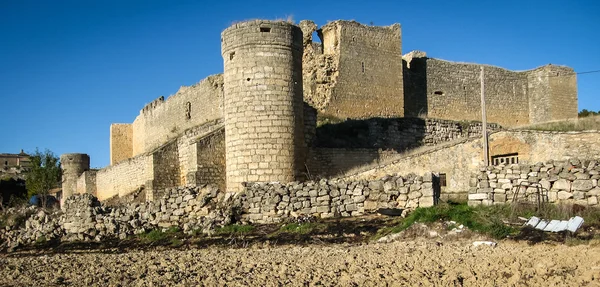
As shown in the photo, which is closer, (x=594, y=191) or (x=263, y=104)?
(x=594, y=191)

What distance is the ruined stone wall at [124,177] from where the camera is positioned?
Answer: 1014 inches

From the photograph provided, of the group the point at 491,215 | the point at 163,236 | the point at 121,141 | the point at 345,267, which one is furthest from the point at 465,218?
the point at 121,141

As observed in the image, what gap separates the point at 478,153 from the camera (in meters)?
17.1

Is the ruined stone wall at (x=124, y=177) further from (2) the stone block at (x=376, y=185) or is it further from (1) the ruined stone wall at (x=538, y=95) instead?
(1) the ruined stone wall at (x=538, y=95)

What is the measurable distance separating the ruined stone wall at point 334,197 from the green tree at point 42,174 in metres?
25.1

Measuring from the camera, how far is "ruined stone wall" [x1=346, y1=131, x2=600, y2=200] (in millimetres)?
16172

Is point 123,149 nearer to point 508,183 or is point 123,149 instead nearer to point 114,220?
point 114,220

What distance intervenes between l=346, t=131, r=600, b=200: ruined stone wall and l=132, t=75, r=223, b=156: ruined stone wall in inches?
472

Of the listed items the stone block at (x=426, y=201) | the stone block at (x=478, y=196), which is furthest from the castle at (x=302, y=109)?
the stone block at (x=478, y=196)

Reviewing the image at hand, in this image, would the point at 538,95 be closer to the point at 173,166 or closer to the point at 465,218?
the point at 173,166

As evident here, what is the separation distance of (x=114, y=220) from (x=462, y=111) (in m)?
20.7

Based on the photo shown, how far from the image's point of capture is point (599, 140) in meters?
16.0

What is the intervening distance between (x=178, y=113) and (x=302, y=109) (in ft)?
59.4

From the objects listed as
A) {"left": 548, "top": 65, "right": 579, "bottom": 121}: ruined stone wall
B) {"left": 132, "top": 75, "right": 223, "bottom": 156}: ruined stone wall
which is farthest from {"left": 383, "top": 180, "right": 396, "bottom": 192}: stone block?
{"left": 548, "top": 65, "right": 579, "bottom": 121}: ruined stone wall
